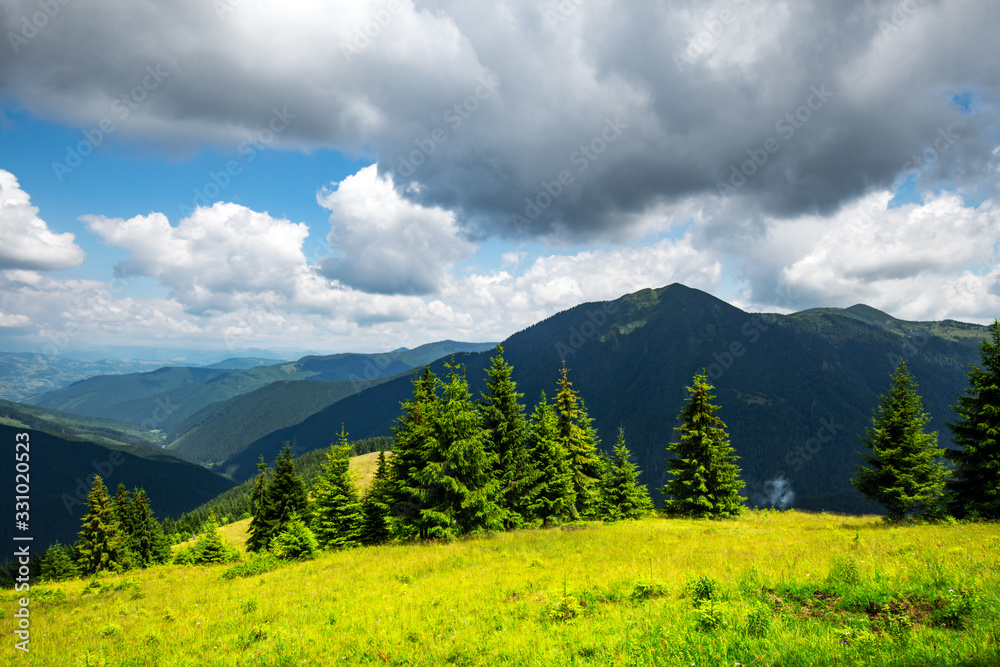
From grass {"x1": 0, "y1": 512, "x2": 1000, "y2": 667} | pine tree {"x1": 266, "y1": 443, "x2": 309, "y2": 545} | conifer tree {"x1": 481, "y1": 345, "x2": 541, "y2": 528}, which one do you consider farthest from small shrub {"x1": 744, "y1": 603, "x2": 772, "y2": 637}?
pine tree {"x1": 266, "y1": 443, "x2": 309, "y2": 545}

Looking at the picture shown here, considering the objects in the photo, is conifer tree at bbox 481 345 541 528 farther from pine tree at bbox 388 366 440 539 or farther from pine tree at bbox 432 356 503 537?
pine tree at bbox 388 366 440 539

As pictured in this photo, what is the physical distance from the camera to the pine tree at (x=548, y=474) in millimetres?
29500

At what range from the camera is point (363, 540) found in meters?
27.3

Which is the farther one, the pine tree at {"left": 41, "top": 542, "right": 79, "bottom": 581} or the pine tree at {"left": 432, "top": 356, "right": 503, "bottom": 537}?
the pine tree at {"left": 41, "top": 542, "right": 79, "bottom": 581}

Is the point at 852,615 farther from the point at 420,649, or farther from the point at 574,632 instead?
the point at 420,649

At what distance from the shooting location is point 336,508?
97.2 feet

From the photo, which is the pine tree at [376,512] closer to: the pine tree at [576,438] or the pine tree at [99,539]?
the pine tree at [576,438]

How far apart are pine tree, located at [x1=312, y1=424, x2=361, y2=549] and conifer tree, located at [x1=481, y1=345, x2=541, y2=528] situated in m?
10.4

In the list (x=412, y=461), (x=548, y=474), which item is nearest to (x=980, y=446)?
(x=548, y=474)

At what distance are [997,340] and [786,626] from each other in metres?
29.4

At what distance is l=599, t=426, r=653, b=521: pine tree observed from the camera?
38.2 metres

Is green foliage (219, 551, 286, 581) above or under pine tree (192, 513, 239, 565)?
above

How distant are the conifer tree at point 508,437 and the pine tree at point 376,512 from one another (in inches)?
281

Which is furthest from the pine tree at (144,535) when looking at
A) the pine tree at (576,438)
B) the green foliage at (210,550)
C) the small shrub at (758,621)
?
the small shrub at (758,621)
